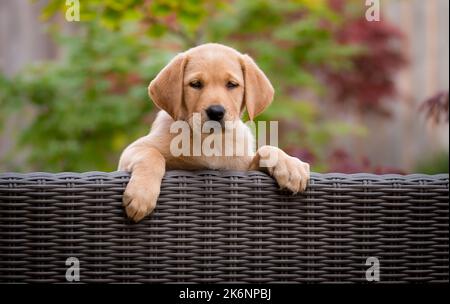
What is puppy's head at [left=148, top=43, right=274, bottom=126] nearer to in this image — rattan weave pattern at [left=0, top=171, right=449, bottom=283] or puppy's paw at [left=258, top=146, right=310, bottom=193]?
puppy's paw at [left=258, top=146, right=310, bottom=193]

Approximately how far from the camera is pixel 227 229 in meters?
2.94

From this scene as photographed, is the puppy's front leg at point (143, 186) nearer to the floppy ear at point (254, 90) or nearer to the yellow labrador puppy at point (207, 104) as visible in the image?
the yellow labrador puppy at point (207, 104)

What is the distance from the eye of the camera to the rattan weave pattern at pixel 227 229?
284 cm

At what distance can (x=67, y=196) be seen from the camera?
2.84m

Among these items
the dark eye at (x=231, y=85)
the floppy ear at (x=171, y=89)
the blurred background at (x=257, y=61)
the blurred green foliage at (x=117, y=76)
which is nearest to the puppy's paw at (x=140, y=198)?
the floppy ear at (x=171, y=89)

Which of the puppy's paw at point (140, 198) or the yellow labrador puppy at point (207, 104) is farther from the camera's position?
the yellow labrador puppy at point (207, 104)

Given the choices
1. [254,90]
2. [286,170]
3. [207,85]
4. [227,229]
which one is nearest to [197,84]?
[207,85]

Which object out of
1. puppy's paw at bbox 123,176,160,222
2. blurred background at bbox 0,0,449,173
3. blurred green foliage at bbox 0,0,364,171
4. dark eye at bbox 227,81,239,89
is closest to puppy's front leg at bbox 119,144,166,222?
puppy's paw at bbox 123,176,160,222

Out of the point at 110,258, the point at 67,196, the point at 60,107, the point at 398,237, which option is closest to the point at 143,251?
the point at 110,258

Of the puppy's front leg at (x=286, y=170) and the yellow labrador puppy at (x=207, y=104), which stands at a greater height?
the yellow labrador puppy at (x=207, y=104)

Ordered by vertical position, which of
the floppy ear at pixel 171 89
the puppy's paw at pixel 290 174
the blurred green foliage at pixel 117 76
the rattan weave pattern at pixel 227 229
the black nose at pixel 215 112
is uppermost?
the blurred green foliage at pixel 117 76

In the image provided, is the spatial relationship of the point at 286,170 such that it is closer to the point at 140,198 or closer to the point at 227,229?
the point at 227,229

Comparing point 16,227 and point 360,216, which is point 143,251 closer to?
point 16,227

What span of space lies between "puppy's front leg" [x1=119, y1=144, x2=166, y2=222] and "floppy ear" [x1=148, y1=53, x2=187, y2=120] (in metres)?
0.41
